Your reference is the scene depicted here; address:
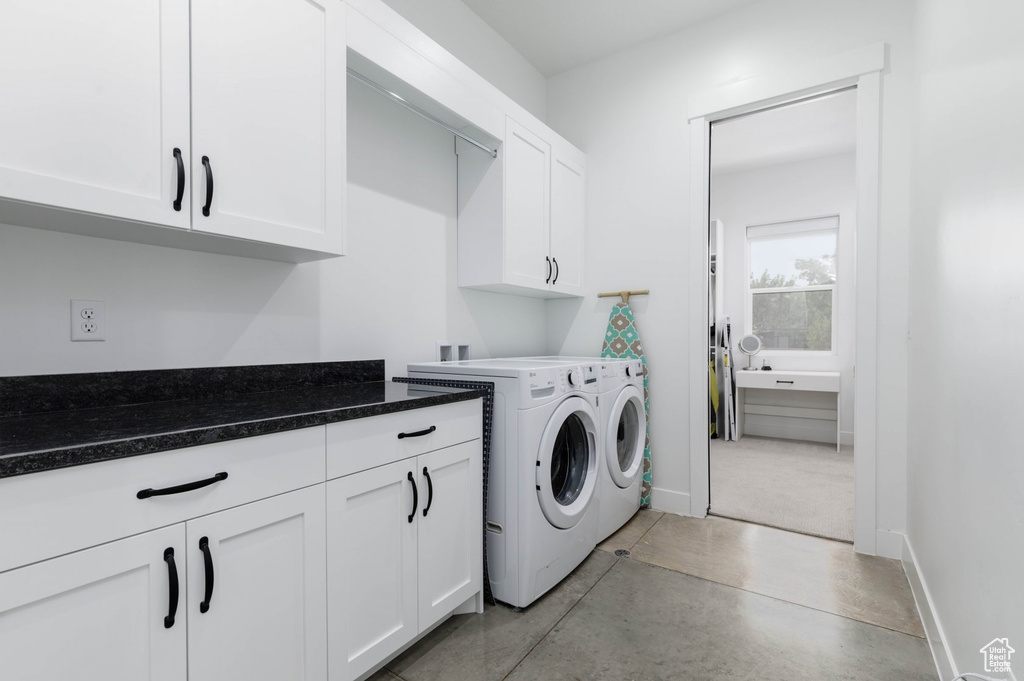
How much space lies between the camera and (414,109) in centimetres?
205

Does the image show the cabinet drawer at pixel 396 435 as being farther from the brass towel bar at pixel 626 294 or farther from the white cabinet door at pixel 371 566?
the brass towel bar at pixel 626 294

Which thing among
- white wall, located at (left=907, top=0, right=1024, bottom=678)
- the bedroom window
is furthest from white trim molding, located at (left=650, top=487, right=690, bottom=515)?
the bedroom window

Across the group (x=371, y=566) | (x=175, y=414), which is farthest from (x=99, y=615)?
(x=371, y=566)

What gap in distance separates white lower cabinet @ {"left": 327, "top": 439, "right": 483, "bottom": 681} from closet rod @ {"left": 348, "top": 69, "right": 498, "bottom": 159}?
4.61ft

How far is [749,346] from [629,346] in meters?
2.69

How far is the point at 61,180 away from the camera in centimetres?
103

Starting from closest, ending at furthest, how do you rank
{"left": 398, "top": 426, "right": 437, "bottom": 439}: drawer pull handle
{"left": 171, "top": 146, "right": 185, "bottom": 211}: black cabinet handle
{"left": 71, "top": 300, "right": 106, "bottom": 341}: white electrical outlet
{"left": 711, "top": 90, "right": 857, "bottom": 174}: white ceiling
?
1. {"left": 171, "top": 146, "right": 185, "bottom": 211}: black cabinet handle
2. {"left": 71, "top": 300, "right": 106, "bottom": 341}: white electrical outlet
3. {"left": 398, "top": 426, "right": 437, "bottom": 439}: drawer pull handle
4. {"left": 711, "top": 90, "right": 857, "bottom": 174}: white ceiling

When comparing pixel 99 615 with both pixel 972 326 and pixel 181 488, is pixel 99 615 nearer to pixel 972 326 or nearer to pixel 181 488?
pixel 181 488

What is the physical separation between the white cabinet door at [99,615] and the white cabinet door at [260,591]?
4cm

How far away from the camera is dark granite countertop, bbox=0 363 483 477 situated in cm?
85

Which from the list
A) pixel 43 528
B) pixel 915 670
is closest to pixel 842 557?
pixel 915 670

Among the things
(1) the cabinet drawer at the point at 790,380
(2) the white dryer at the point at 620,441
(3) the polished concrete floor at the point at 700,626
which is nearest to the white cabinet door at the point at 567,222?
(2) the white dryer at the point at 620,441

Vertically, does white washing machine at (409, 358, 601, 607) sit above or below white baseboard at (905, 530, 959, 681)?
above

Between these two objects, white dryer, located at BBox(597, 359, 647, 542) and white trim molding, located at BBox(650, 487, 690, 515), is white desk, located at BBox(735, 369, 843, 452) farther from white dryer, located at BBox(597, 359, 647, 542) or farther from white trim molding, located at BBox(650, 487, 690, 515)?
white dryer, located at BBox(597, 359, 647, 542)
